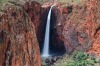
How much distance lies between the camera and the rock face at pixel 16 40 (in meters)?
10.2

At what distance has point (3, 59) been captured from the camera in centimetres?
988

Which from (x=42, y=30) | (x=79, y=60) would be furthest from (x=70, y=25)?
(x=79, y=60)

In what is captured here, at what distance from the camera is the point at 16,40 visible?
11000mm

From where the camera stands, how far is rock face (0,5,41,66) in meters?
10.2

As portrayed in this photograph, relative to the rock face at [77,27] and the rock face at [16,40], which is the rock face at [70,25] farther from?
the rock face at [16,40]

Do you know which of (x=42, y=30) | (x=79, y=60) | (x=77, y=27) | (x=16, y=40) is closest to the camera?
(x=16, y=40)

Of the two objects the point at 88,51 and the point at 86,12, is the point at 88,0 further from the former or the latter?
the point at 88,51

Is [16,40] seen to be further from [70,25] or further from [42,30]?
[42,30]

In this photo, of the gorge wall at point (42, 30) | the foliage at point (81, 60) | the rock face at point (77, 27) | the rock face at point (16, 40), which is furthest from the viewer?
the rock face at point (77, 27)

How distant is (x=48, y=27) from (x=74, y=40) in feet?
12.9

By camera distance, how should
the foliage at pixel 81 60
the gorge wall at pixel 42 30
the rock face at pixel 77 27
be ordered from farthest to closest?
1. the rock face at pixel 77 27
2. the foliage at pixel 81 60
3. the gorge wall at pixel 42 30

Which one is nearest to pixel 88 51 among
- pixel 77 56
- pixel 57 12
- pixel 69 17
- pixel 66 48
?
pixel 77 56

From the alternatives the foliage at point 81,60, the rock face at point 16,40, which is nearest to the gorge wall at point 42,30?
the rock face at point 16,40

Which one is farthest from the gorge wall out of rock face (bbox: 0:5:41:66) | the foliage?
the foliage
